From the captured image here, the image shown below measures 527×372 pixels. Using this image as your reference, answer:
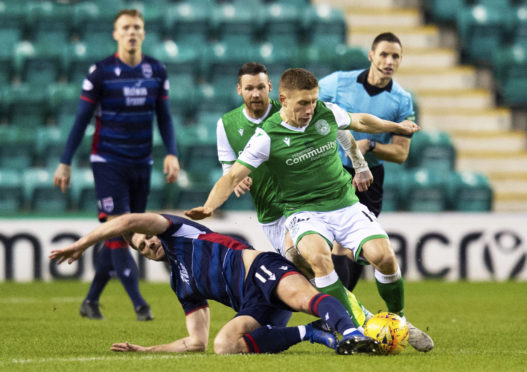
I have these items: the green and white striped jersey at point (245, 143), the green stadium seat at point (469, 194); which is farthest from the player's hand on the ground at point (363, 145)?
the green stadium seat at point (469, 194)

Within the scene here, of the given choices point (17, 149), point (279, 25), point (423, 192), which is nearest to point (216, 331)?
point (423, 192)

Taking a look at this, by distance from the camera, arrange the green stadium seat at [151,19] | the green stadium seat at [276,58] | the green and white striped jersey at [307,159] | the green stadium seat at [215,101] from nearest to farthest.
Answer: the green and white striped jersey at [307,159], the green stadium seat at [215,101], the green stadium seat at [276,58], the green stadium seat at [151,19]

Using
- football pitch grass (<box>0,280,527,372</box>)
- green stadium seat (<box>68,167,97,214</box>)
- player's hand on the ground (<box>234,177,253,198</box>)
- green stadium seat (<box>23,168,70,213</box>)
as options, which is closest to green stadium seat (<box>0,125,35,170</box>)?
green stadium seat (<box>23,168,70,213</box>)

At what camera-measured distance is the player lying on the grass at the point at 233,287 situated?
16.2 ft

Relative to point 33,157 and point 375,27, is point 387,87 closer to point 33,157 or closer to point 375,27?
point 33,157

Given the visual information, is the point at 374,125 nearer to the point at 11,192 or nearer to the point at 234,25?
the point at 11,192

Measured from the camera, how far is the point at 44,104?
12.4m

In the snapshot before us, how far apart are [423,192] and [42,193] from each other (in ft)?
14.5

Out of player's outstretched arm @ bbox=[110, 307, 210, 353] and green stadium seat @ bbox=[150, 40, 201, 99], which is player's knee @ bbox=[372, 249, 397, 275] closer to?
player's outstretched arm @ bbox=[110, 307, 210, 353]

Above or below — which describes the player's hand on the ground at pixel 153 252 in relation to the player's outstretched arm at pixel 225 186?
below

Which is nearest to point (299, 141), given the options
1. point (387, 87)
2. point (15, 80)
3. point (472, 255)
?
point (387, 87)

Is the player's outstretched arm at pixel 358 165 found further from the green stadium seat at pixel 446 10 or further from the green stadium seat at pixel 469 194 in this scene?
the green stadium seat at pixel 446 10

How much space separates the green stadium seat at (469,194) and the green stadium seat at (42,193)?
457cm

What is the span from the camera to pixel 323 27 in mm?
14188
